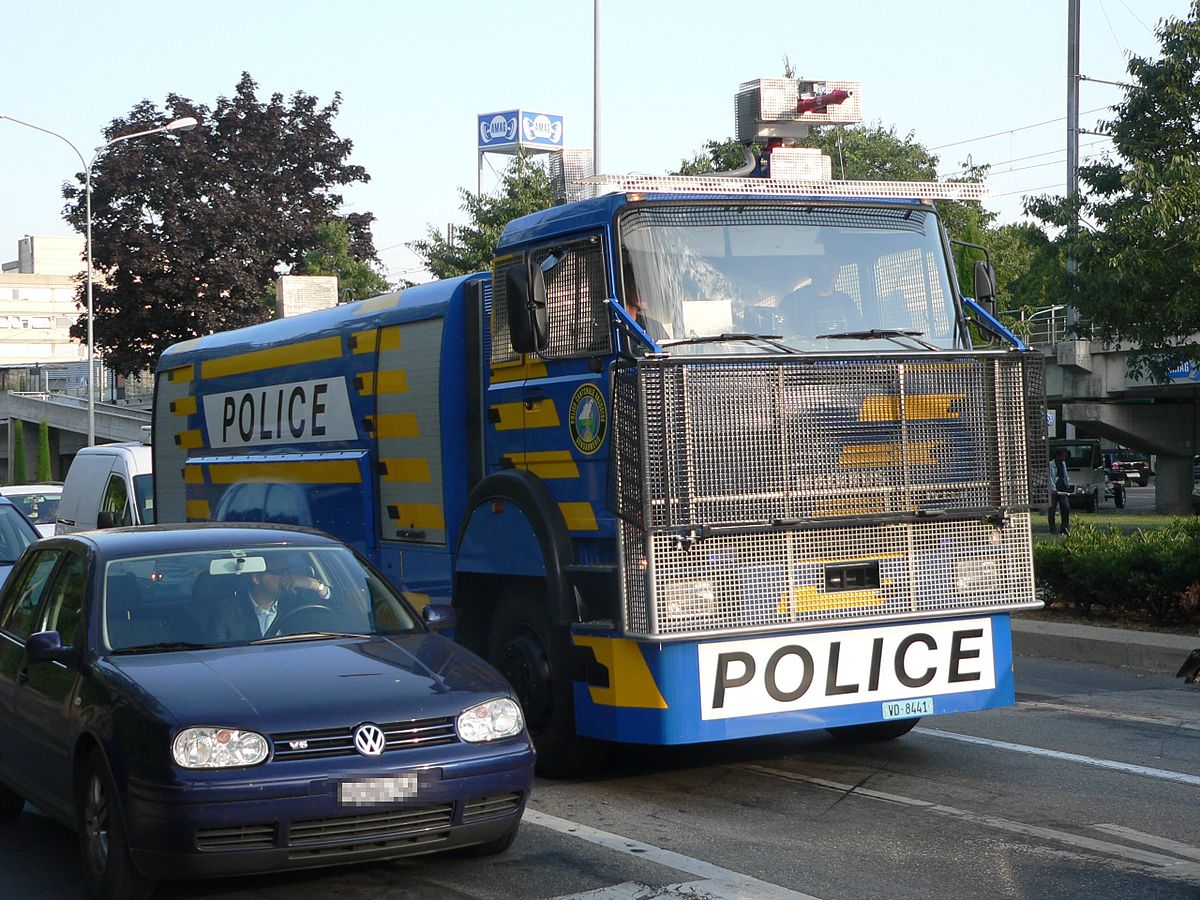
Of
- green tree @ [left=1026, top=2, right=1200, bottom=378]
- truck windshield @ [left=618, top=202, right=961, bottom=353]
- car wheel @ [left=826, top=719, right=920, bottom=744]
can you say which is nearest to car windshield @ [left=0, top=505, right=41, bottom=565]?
truck windshield @ [left=618, top=202, right=961, bottom=353]

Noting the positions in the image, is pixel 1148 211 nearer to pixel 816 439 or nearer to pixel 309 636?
pixel 816 439

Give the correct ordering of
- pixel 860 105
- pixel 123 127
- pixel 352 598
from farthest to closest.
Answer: pixel 123 127
pixel 860 105
pixel 352 598

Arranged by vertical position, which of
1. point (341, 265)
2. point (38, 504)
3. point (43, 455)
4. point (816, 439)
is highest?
point (341, 265)

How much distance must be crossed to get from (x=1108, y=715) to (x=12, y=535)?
8.06 metres

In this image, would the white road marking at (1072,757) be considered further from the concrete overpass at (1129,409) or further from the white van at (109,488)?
the concrete overpass at (1129,409)

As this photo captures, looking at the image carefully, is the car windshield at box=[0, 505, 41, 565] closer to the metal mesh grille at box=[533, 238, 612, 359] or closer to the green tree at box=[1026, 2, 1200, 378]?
the metal mesh grille at box=[533, 238, 612, 359]

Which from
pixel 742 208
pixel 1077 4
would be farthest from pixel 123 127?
pixel 742 208

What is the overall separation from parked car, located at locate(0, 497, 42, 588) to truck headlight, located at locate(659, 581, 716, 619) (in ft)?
20.6

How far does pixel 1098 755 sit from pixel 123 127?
39.1m

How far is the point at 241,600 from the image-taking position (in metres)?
6.69

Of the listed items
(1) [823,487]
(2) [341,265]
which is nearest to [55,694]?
(1) [823,487]

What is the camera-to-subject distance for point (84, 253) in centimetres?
3975

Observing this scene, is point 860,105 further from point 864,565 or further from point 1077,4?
point 1077,4

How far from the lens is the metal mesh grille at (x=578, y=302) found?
7.65 m
